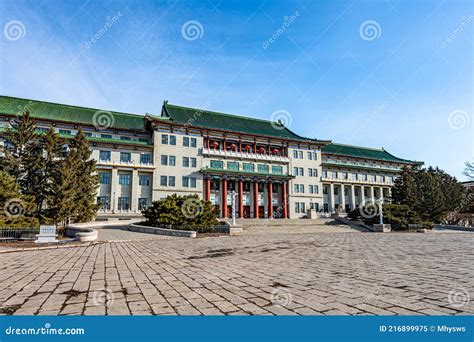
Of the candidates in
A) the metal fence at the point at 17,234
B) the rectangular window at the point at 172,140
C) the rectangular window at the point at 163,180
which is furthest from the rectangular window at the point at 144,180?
the metal fence at the point at 17,234

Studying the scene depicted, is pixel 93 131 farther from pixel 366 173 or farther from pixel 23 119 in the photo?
pixel 366 173

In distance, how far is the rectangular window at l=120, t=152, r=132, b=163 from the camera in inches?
1462

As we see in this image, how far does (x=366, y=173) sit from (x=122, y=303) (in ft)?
192

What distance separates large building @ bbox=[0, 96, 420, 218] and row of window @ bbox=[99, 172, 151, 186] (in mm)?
120

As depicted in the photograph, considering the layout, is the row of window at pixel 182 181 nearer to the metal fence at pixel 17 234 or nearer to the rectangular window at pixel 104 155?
the rectangular window at pixel 104 155

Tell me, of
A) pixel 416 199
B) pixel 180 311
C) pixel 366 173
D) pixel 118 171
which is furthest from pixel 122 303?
pixel 366 173

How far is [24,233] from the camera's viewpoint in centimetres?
1603

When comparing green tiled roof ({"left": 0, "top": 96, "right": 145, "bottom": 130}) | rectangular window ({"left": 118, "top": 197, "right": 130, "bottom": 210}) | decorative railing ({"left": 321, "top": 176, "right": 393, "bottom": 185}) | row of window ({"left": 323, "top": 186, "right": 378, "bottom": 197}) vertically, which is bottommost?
rectangular window ({"left": 118, "top": 197, "right": 130, "bottom": 210})

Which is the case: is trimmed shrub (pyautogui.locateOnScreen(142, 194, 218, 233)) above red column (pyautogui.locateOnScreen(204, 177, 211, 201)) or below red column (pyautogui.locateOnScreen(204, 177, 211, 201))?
below

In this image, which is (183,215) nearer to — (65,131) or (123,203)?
(123,203)

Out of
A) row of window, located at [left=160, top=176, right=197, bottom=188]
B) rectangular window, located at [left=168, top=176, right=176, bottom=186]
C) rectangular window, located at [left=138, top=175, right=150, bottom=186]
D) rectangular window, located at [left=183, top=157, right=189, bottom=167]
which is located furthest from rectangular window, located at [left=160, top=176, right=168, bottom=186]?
rectangular window, located at [left=183, top=157, right=189, bottom=167]

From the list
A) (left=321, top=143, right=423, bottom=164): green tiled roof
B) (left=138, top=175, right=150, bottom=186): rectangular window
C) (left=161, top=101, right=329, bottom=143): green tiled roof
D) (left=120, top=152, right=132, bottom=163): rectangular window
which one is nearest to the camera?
(left=120, top=152, right=132, bottom=163): rectangular window

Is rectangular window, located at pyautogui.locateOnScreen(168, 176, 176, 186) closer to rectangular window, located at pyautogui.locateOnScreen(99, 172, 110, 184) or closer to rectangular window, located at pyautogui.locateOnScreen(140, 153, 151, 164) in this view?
rectangular window, located at pyautogui.locateOnScreen(140, 153, 151, 164)

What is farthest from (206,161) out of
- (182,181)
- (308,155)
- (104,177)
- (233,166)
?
(308,155)
